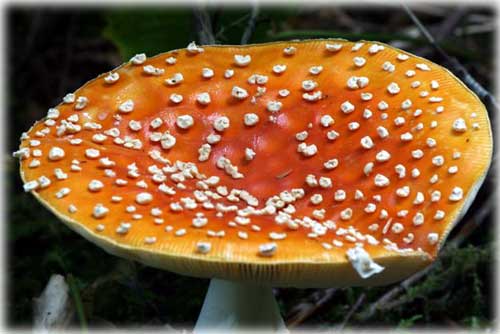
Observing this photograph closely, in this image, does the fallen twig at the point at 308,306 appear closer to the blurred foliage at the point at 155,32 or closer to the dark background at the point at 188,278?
the dark background at the point at 188,278

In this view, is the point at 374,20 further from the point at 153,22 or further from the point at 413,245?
the point at 413,245

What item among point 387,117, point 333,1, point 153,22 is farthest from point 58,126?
point 333,1

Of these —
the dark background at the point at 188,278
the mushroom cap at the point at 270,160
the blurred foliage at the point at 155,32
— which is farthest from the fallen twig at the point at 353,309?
the blurred foliage at the point at 155,32

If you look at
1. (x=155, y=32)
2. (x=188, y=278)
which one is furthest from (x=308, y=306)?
(x=155, y=32)

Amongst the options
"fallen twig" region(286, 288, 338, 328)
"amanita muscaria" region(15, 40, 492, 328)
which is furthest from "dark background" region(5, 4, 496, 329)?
"amanita muscaria" region(15, 40, 492, 328)

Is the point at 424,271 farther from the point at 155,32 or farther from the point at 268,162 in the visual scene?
the point at 155,32
